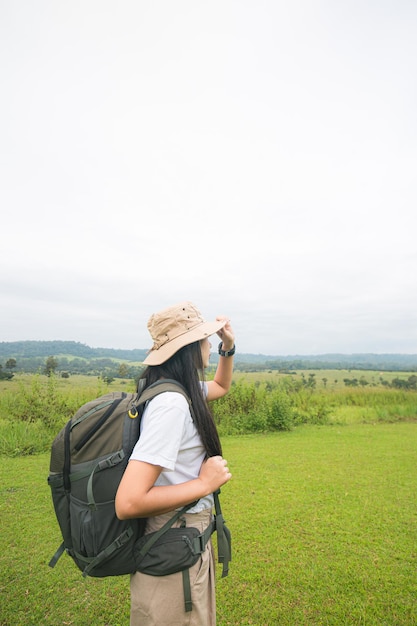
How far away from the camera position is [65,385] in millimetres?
11336

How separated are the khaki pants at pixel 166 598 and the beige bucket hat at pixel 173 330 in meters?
0.78

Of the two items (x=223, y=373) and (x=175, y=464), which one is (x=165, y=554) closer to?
(x=175, y=464)

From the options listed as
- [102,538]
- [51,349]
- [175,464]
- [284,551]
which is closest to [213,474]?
[175,464]

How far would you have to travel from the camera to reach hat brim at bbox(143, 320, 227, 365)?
5.79 feet

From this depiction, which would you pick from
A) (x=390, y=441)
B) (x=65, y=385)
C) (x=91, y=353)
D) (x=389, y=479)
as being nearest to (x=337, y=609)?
(x=389, y=479)

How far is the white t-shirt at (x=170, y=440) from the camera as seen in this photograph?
57.5 inches

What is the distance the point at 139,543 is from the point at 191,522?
0.86ft

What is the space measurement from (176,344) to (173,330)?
0.11 m

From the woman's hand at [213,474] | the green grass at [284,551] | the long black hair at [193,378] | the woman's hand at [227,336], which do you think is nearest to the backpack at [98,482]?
the long black hair at [193,378]

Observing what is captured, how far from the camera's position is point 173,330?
6.16 ft

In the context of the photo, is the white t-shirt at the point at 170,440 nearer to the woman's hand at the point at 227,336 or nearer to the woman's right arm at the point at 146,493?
the woman's right arm at the point at 146,493

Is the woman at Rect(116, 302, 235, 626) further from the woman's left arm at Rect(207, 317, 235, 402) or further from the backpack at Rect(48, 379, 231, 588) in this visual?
the woman's left arm at Rect(207, 317, 235, 402)

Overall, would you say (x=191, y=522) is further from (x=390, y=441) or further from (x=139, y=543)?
(x=390, y=441)

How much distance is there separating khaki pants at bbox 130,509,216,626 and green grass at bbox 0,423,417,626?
7.59 ft
